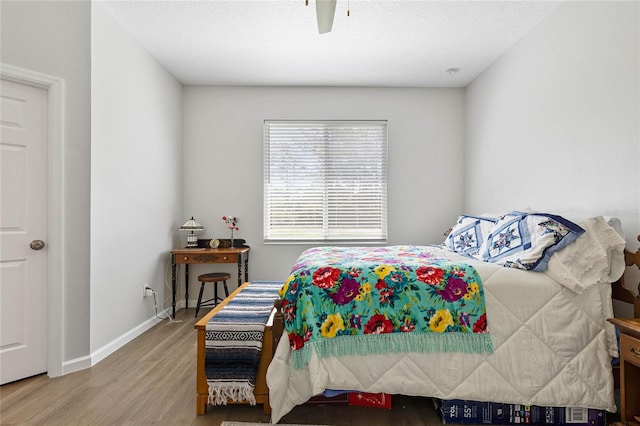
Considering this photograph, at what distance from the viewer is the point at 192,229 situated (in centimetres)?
411

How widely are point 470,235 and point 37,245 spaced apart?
11.0 ft

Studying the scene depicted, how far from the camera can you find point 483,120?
3961 mm

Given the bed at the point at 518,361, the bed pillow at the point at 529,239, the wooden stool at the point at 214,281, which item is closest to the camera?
the bed at the point at 518,361

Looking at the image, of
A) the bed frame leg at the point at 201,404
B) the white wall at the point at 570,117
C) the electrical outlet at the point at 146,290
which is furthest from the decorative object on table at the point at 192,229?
the white wall at the point at 570,117

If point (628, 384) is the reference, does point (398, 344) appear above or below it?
above

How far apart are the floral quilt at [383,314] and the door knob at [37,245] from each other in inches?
74.8

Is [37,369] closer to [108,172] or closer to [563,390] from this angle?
[108,172]

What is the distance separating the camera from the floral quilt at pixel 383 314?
74.9 inches

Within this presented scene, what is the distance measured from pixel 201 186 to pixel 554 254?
380 centimetres

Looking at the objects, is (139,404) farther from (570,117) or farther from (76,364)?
(570,117)

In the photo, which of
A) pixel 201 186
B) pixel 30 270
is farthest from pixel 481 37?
pixel 30 270

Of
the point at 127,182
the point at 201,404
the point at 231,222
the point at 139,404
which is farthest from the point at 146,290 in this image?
the point at 201,404

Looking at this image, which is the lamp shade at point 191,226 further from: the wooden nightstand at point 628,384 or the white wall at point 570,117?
the wooden nightstand at point 628,384

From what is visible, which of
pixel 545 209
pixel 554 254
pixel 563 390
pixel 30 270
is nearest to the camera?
pixel 563 390
